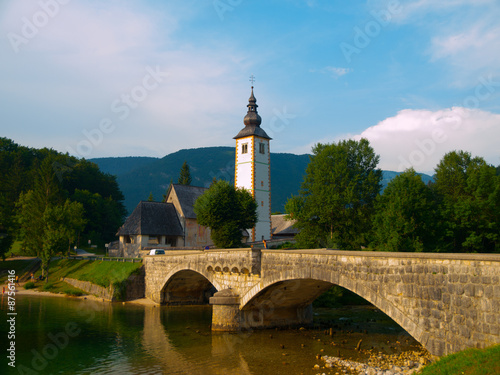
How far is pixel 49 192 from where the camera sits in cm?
6512

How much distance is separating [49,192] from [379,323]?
55417 millimetres

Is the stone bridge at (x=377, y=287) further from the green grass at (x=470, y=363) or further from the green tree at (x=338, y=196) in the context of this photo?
the green tree at (x=338, y=196)

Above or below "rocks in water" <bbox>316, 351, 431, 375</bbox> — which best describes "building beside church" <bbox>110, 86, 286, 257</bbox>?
above

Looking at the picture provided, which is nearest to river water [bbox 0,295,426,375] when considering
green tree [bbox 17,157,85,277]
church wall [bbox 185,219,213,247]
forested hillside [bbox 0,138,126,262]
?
green tree [bbox 17,157,85,277]

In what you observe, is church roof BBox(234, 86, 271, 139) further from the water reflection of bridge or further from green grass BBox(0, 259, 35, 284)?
the water reflection of bridge

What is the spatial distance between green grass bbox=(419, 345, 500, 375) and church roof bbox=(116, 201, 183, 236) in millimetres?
43920

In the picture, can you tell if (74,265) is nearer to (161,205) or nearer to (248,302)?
(161,205)

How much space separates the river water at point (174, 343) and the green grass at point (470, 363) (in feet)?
19.7

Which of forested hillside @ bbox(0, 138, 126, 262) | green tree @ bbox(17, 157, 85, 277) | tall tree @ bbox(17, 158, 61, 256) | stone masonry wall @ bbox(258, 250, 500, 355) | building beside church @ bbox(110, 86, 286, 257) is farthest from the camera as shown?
tall tree @ bbox(17, 158, 61, 256)

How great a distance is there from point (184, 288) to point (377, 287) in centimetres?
2737

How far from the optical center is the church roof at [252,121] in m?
64.6

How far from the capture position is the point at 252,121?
6531cm

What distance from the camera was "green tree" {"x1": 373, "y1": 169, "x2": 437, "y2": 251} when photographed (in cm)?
3431

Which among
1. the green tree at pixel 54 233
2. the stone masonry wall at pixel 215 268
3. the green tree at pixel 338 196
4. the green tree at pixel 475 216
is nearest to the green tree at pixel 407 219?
the green tree at pixel 475 216
